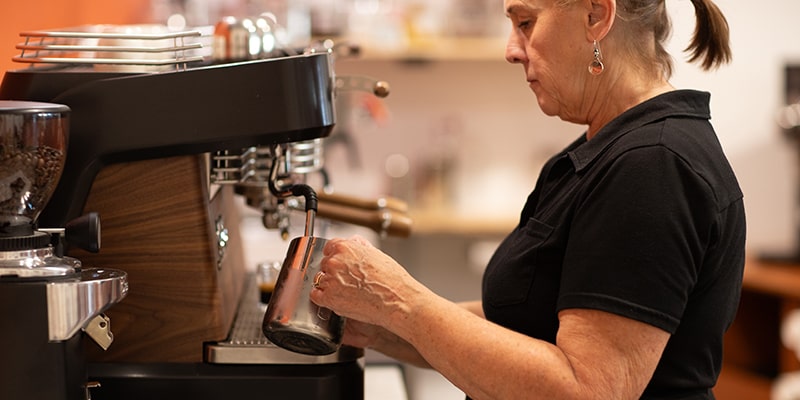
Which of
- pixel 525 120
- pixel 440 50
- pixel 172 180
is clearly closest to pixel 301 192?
pixel 172 180

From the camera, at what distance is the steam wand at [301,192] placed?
1.18 metres

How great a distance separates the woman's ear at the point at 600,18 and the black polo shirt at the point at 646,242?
0.32 feet

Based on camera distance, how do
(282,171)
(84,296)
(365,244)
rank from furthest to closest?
(282,171) < (365,244) < (84,296)

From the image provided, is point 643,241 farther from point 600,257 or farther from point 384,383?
point 384,383

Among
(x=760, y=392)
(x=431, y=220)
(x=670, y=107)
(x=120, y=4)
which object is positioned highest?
(x=120, y=4)

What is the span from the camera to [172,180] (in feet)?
3.88

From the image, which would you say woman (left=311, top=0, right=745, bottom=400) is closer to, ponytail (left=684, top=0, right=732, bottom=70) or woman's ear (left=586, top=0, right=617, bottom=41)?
woman's ear (left=586, top=0, right=617, bottom=41)

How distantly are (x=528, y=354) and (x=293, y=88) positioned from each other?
40cm

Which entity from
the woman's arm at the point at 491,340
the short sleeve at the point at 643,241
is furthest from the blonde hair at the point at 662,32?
the woman's arm at the point at 491,340

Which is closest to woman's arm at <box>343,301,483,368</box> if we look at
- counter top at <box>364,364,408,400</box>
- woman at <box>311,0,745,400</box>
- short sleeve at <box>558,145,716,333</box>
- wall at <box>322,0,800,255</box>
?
woman at <box>311,0,745,400</box>

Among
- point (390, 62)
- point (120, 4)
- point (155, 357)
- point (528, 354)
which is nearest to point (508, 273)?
point (528, 354)

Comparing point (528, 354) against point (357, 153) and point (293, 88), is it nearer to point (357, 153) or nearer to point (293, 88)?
point (293, 88)

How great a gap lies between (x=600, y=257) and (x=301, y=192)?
1.26 feet

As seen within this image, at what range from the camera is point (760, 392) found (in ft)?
11.1
